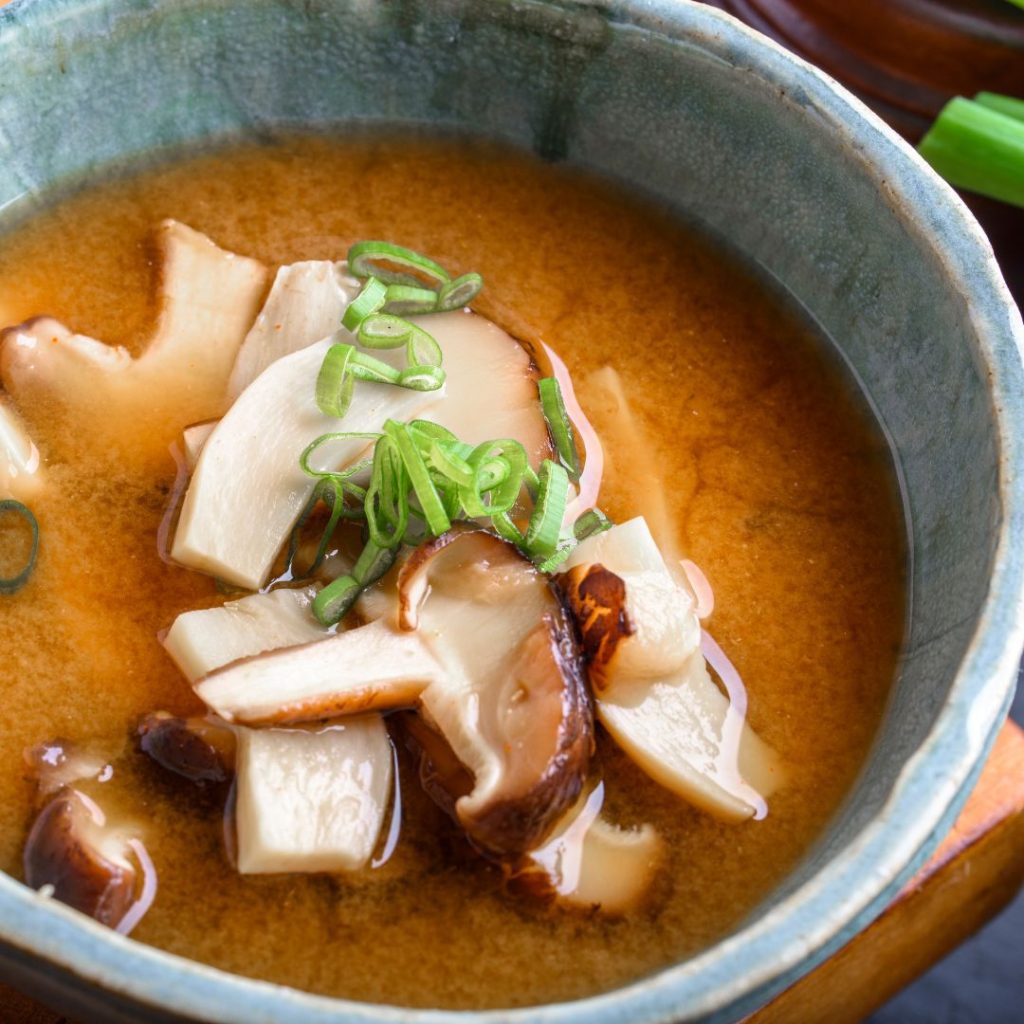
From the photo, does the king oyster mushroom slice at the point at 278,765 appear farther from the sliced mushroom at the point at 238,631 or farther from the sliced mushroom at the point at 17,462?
the sliced mushroom at the point at 17,462

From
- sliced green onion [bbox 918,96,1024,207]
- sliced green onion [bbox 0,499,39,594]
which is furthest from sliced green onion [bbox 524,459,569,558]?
sliced green onion [bbox 918,96,1024,207]

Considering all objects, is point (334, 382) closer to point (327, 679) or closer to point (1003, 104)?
point (327, 679)

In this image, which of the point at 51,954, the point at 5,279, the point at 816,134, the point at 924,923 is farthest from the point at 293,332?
the point at 924,923

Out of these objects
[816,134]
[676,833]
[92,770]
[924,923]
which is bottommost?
[924,923]

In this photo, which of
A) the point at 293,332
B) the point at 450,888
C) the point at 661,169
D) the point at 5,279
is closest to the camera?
the point at 450,888

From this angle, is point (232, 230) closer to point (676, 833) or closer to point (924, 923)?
point (676, 833)

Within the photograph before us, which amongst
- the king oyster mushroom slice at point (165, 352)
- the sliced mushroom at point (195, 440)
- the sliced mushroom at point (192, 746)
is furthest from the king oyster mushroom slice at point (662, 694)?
the king oyster mushroom slice at point (165, 352)
